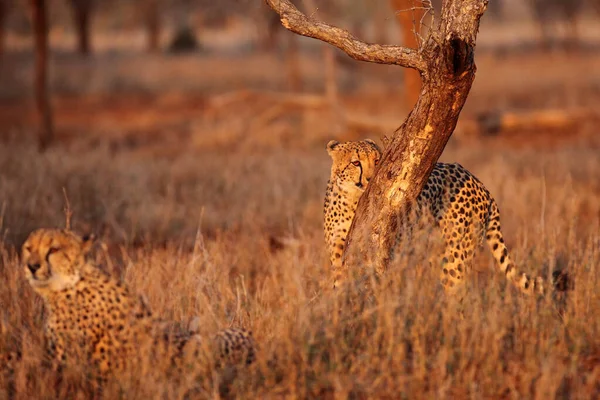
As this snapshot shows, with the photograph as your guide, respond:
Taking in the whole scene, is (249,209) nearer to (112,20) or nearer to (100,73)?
(100,73)

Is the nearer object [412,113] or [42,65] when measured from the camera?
[412,113]

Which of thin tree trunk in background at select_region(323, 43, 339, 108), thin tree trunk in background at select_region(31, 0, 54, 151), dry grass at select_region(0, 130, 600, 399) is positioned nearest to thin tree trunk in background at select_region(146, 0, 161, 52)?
thin tree trunk in background at select_region(323, 43, 339, 108)

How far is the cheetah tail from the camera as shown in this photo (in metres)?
4.33

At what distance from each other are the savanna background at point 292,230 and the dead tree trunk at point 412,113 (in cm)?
34

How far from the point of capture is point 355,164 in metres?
4.51

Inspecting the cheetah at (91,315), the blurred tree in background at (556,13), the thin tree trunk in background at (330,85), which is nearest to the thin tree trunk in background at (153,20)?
the blurred tree in background at (556,13)

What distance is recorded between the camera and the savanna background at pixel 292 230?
3295mm

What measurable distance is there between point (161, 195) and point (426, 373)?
555cm

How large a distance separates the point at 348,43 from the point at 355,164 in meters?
0.65

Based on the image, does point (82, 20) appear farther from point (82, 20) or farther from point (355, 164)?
point (355, 164)

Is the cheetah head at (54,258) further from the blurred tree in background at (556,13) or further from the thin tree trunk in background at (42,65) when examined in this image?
the blurred tree in background at (556,13)

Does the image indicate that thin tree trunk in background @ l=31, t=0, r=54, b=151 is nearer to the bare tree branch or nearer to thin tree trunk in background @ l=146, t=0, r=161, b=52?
the bare tree branch

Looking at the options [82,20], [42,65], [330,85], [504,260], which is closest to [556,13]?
[82,20]

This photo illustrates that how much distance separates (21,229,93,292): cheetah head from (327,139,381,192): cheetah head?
1576 mm
